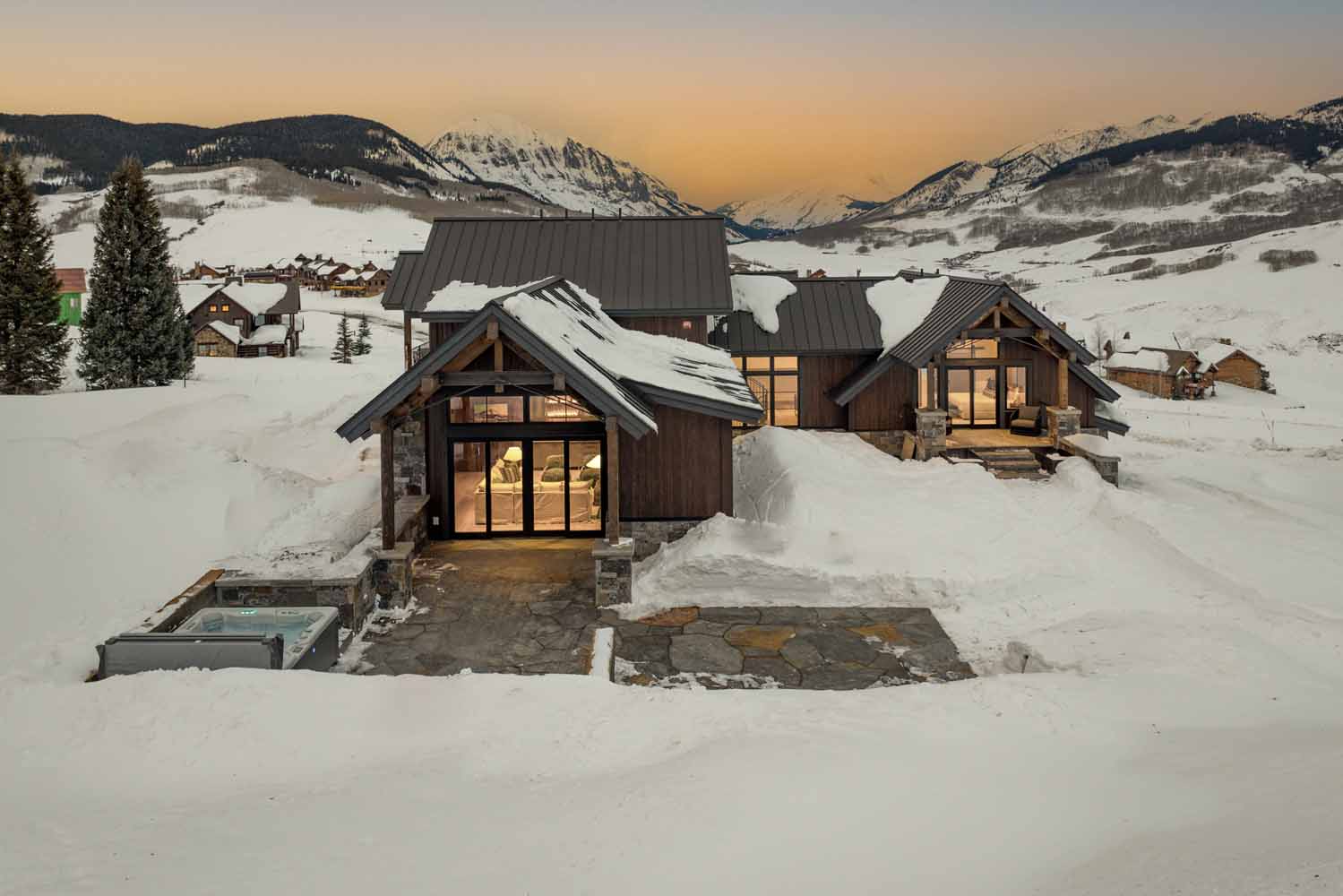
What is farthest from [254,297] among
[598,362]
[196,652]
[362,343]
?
[196,652]

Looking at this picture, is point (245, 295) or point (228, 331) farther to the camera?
point (245, 295)

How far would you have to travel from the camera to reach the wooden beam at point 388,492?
1216cm

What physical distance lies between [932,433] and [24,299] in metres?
31.5

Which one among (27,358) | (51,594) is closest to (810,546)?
(51,594)

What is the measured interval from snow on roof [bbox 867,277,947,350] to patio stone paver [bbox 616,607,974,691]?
10.5 meters

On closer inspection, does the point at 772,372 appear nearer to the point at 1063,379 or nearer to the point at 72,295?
the point at 1063,379

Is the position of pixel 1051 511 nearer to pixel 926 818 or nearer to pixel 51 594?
pixel 926 818

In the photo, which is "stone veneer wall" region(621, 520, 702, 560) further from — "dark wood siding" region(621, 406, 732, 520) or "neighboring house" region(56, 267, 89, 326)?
"neighboring house" region(56, 267, 89, 326)

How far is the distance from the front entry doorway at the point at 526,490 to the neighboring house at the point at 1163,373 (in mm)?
43655

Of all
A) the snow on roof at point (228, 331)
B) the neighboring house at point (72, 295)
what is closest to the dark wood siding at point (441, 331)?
the neighboring house at point (72, 295)

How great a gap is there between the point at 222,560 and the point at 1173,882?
1334 centimetres

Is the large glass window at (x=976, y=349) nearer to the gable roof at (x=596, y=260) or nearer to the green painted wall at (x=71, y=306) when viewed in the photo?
the gable roof at (x=596, y=260)

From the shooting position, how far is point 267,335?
177ft

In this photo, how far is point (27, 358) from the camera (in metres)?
28.7
